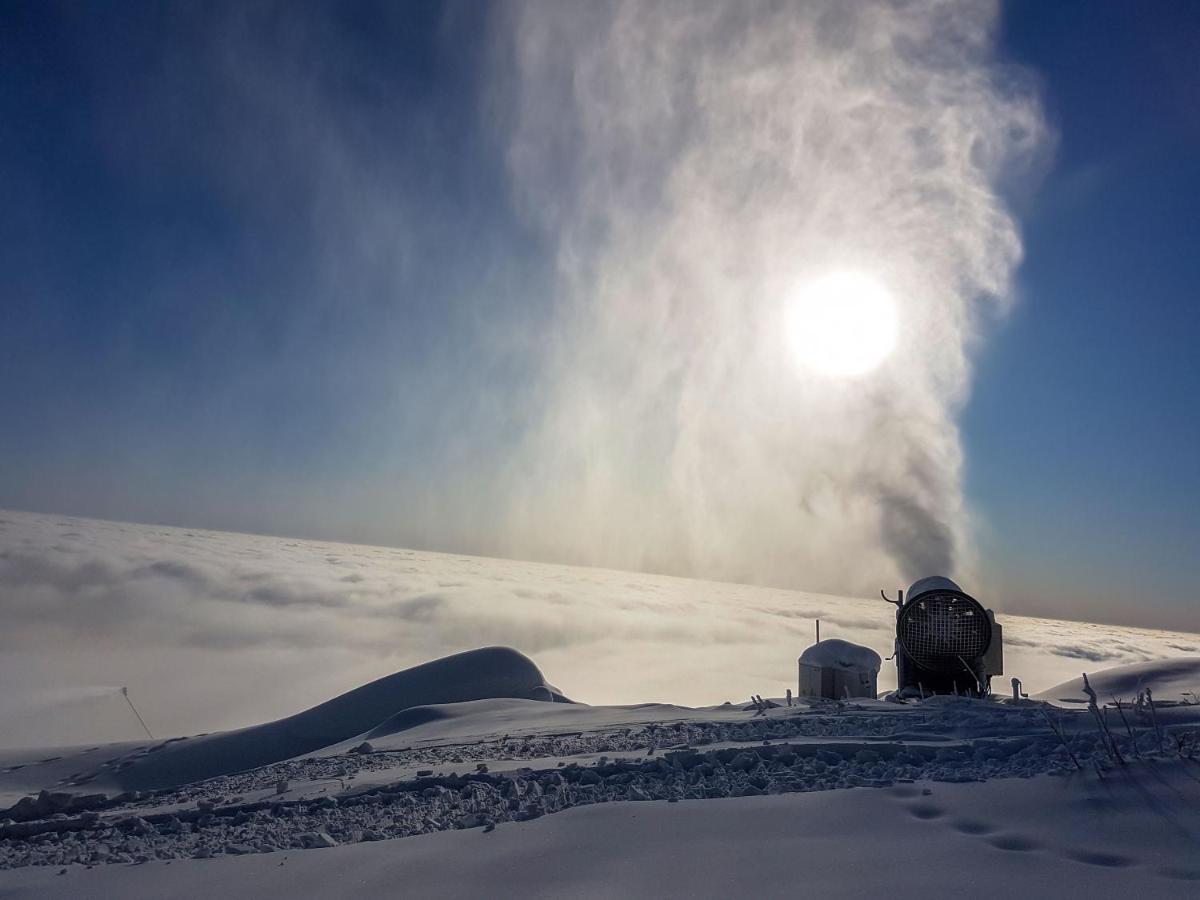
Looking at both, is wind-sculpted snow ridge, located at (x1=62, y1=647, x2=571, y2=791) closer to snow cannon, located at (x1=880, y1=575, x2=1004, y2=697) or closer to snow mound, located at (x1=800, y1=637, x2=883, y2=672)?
snow mound, located at (x1=800, y1=637, x2=883, y2=672)

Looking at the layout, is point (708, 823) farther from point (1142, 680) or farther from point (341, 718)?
point (1142, 680)

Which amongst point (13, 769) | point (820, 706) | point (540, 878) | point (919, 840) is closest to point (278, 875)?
point (540, 878)

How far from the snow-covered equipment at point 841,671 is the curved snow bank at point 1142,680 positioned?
3818mm

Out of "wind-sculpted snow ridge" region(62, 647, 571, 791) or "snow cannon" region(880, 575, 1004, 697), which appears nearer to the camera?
"snow cannon" region(880, 575, 1004, 697)

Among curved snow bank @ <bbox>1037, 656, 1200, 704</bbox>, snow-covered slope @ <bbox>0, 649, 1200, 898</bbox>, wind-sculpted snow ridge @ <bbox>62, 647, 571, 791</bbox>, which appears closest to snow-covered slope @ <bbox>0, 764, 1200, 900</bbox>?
snow-covered slope @ <bbox>0, 649, 1200, 898</bbox>

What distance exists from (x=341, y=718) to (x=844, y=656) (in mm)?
12412

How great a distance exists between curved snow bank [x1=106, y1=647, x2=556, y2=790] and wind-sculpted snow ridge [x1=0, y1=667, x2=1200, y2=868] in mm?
7393

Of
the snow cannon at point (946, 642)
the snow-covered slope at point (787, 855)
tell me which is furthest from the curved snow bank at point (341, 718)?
the snow-covered slope at point (787, 855)

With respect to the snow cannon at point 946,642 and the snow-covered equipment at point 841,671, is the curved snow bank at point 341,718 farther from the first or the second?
the snow cannon at point 946,642

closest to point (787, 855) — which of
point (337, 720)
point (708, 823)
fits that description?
point (708, 823)

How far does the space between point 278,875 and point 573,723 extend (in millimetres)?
7010

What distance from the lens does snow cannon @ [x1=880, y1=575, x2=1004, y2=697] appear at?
12.6 m

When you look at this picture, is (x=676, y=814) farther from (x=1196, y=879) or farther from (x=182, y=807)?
(x=182, y=807)

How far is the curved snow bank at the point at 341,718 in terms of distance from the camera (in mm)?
15266
